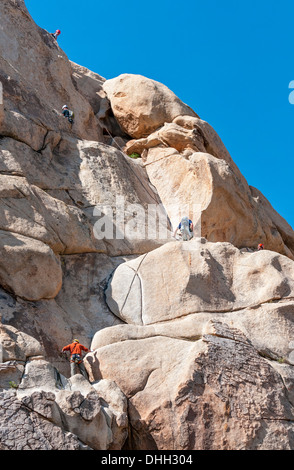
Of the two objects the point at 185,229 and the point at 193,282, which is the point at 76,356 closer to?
the point at 193,282

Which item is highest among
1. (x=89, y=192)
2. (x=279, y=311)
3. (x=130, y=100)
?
(x=130, y=100)

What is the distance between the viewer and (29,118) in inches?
788

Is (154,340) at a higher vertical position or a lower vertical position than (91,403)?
higher

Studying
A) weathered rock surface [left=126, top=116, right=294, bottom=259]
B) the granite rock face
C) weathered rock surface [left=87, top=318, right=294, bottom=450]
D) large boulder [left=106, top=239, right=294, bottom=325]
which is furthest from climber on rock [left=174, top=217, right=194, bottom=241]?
weathered rock surface [left=87, top=318, right=294, bottom=450]

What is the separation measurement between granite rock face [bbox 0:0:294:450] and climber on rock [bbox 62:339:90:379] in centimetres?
15

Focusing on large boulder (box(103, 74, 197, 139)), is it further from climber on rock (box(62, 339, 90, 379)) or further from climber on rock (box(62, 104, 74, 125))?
climber on rock (box(62, 339, 90, 379))

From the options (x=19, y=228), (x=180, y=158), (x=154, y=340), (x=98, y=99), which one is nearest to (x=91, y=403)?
(x=154, y=340)

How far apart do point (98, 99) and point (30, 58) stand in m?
4.09

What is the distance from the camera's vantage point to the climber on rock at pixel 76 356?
45.4ft

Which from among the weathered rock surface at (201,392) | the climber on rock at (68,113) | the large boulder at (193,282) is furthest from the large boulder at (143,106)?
the weathered rock surface at (201,392)

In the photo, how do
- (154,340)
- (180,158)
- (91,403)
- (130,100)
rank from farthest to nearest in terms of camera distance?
A: (130,100) < (180,158) < (154,340) < (91,403)

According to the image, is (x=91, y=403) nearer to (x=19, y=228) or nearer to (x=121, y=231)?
(x=19, y=228)

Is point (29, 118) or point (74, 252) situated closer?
point (74, 252)

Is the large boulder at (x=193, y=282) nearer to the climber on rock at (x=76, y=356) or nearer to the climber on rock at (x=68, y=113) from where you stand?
the climber on rock at (x=76, y=356)
